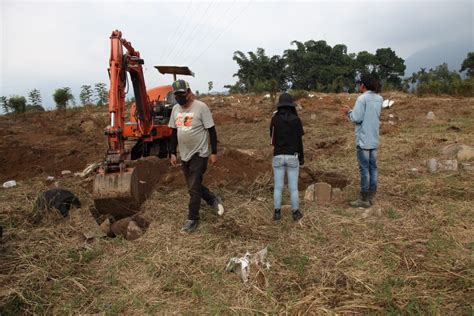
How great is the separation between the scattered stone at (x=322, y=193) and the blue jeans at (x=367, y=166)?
52 cm

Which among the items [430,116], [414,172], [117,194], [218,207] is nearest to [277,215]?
[218,207]

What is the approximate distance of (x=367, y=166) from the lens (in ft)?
16.6

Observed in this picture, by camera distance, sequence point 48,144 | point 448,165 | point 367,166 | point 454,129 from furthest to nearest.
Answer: point 48,144, point 454,129, point 448,165, point 367,166

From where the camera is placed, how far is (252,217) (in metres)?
4.73

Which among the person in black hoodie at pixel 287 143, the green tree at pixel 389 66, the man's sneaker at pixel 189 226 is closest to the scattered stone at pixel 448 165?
the person in black hoodie at pixel 287 143

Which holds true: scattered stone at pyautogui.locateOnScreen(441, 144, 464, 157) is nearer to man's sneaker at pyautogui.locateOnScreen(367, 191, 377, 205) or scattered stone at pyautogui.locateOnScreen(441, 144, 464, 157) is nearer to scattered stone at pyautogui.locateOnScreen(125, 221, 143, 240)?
man's sneaker at pyautogui.locateOnScreen(367, 191, 377, 205)

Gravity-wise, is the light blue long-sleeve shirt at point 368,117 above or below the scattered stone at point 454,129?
above

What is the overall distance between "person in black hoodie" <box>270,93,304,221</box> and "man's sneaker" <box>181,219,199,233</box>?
1068 millimetres

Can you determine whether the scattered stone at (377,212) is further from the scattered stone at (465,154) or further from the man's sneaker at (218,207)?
the scattered stone at (465,154)

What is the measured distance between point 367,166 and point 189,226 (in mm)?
2510

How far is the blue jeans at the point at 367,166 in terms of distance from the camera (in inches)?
196

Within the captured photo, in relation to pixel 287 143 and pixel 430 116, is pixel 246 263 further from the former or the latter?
pixel 430 116

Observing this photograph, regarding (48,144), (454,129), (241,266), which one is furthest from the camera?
(48,144)

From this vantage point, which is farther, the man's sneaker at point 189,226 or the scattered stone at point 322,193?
the scattered stone at point 322,193
